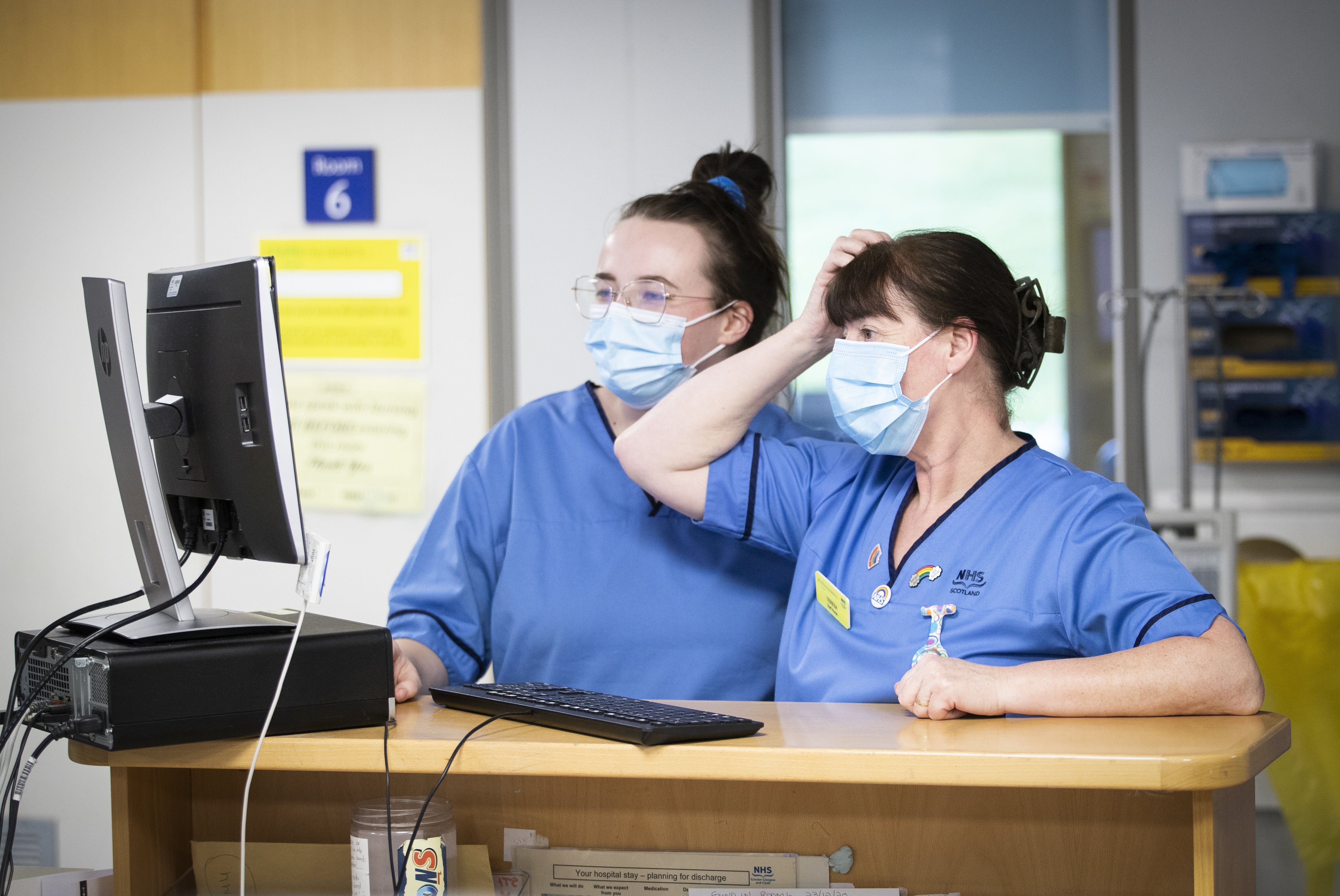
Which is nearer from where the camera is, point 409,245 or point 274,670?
point 274,670

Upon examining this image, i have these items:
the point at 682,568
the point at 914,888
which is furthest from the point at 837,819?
the point at 682,568

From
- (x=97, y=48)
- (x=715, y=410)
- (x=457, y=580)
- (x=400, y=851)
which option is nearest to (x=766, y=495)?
(x=715, y=410)

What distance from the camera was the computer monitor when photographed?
39.6 inches

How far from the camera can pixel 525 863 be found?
115 cm

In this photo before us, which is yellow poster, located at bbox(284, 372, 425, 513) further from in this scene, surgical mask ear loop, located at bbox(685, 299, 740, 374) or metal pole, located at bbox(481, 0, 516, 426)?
surgical mask ear loop, located at bbox(685, 299, 740, 374)

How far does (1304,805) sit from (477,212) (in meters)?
2.26

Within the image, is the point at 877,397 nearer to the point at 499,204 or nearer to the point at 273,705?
the point at 273,705

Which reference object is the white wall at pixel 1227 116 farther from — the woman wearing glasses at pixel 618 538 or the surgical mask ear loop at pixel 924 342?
the surgical mask ear loop at pixel 924 342

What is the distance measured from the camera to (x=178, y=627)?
1045mm

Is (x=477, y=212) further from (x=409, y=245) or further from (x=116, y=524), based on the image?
(x=116, y=524)

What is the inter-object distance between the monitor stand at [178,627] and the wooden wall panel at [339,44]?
1.88 meters

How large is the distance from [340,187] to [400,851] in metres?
2.02

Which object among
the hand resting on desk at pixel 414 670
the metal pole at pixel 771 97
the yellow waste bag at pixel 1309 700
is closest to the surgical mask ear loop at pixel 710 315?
the hand resting on desk at pixel 414 670

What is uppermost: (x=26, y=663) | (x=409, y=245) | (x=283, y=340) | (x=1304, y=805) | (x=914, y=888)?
(x=409, y=245)
